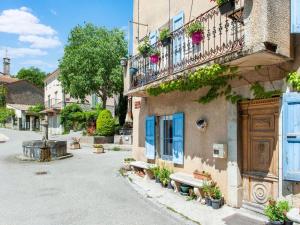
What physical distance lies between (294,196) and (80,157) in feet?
48.4

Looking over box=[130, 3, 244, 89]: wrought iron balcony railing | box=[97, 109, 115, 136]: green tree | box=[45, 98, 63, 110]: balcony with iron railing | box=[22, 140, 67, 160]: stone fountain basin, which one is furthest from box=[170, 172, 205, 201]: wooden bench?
box=[45, 98, 63, 110]: balcony with iron railing

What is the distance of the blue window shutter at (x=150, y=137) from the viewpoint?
41.7 feet

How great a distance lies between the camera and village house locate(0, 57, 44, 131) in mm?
52812

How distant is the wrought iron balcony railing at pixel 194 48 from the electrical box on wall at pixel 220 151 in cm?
216

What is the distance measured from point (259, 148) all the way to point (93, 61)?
85.6 ft

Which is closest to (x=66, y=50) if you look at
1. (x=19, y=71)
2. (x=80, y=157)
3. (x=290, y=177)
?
(x=80, y=157)

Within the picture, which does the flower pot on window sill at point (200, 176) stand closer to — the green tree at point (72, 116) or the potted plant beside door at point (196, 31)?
the potted plant beside door at point (196, 31)

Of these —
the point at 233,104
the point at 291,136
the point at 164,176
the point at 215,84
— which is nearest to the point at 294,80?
the point at 291,136

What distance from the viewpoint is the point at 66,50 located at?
3478cm

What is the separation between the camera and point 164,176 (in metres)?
11.2

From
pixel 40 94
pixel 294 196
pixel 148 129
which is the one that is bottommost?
pixel 294 196

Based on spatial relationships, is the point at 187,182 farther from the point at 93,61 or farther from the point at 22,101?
the point at 22,101

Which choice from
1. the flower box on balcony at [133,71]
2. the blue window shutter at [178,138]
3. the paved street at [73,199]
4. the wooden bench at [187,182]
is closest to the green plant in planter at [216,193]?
the wooden bench at [187,182]

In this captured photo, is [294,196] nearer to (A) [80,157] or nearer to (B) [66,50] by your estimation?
(A) [80,157]
